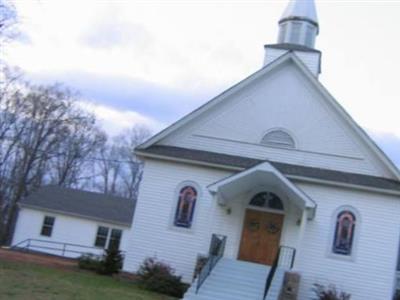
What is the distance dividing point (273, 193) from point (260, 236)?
1.48m

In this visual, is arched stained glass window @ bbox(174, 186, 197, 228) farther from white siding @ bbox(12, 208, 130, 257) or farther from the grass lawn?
white siding @ bbox(12, 208, 130, 257)

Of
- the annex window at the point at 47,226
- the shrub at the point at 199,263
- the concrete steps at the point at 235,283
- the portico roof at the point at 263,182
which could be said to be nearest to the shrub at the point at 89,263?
the shrub at the point at 199,263

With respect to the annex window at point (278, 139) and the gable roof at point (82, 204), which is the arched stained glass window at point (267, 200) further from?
the gable roof at point (82, 204)

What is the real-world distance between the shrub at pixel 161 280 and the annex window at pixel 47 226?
1727 cm

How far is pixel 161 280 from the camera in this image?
16.7 m

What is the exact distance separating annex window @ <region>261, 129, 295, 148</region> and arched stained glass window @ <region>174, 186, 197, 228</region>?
300 centimetres

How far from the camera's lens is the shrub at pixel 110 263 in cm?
1897

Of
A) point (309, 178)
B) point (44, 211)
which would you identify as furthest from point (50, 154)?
point (309, 178)

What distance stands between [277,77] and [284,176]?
4.19 metres

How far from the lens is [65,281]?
612 inches

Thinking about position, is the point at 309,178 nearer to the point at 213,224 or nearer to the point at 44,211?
the point at 213,224

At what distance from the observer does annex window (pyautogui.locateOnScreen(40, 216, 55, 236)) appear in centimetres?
3347

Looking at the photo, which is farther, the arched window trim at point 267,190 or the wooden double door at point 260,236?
the arched window trim at point 267,190

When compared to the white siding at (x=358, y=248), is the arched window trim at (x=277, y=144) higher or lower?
higher
